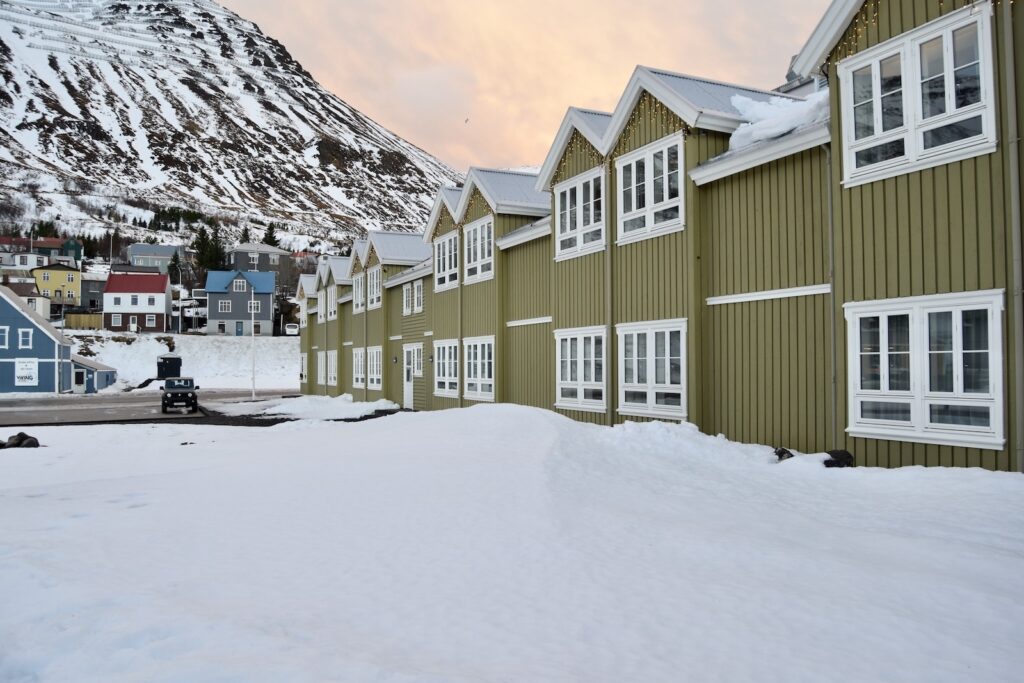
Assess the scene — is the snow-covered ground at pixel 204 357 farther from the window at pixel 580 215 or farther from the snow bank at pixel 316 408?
the window at pixel 580 215

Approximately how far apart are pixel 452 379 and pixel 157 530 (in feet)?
56.6

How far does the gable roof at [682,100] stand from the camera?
43.4 feet

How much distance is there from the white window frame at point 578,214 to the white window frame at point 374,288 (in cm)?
1650

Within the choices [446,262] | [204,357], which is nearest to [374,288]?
[446,262]

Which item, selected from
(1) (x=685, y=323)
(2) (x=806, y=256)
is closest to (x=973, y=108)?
(2) (x=806, y=256)

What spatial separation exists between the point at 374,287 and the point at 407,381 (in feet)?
20.4

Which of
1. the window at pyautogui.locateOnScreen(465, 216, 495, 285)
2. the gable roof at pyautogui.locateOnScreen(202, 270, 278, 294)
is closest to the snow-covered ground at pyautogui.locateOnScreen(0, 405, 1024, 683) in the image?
the window at pyautogui.locateOnScreen(465, 216, 495, 285)

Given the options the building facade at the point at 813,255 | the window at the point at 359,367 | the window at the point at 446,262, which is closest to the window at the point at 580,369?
the building facade at the point at 813,255

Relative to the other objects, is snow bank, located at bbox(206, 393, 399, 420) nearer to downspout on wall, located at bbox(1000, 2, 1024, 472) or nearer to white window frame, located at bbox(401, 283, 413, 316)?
white window frame, located at bbox(401, 283, 413, 316)

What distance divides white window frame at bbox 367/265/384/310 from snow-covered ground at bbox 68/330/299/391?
33.4m

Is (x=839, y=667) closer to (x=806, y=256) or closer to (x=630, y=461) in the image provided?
(x=630, y=461)

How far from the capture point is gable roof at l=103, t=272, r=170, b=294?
82.1 metres

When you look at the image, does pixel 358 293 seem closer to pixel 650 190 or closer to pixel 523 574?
pixel 650 190

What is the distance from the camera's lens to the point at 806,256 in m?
11.5
